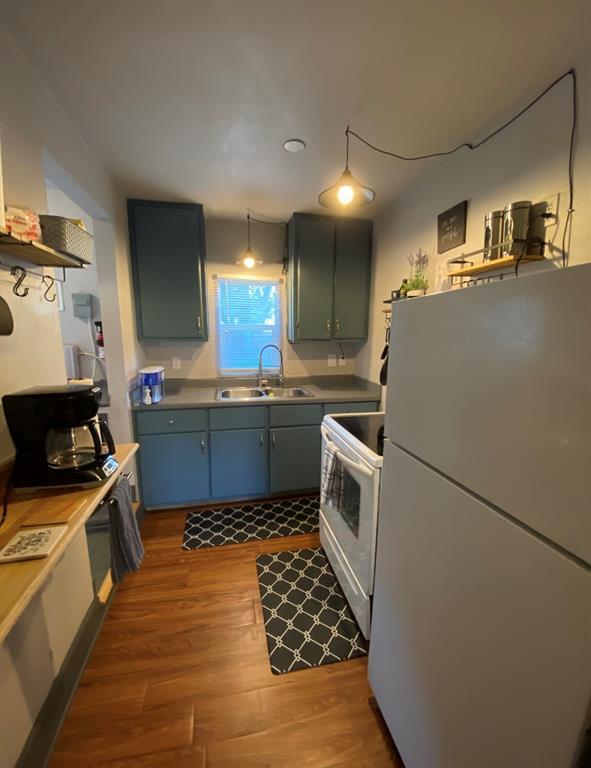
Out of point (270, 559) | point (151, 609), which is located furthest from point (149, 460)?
point (270, 559)

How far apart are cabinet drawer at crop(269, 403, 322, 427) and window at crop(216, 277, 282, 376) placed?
0.74m

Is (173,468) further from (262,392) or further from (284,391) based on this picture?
(284,391)

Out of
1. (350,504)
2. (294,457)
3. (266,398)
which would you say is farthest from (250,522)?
(350,504)

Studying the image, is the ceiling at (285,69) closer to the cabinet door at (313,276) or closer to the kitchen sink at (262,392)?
the cabinet door at (313,276)

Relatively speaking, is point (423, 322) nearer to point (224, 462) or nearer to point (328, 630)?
point (328, 630)

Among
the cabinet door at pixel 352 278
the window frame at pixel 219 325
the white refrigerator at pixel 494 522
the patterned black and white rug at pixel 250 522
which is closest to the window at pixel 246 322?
the window frame at pixel 219 325

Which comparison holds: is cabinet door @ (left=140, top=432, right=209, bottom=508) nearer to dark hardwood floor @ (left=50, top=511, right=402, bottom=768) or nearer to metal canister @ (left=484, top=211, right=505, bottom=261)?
dark hardwood floor @ (left=50, top=511, right=402, bottom=768)

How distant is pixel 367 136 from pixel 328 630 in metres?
2.65

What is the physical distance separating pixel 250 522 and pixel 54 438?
1691mm

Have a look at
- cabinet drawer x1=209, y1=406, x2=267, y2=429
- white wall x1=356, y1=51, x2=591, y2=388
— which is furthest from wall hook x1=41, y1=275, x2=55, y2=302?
white wall x1=356, y1=51, x2=591, y2=388

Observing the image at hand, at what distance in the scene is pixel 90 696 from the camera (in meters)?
1.31

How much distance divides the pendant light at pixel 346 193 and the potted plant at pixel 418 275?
0.68 m

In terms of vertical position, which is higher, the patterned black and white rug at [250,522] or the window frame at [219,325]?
the window frame at [219,325]

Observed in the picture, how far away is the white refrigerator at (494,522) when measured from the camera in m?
0.53
